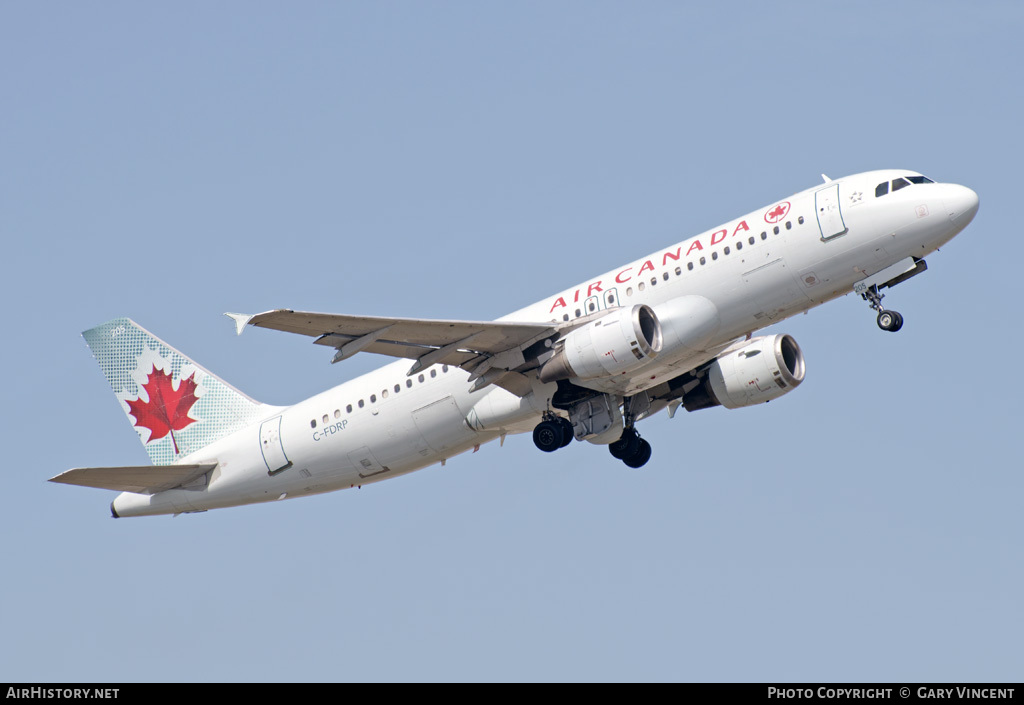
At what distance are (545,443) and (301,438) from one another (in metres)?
7.74

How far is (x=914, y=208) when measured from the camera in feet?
118

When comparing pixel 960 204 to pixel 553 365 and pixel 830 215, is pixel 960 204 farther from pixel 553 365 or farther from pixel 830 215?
pixel 553 365

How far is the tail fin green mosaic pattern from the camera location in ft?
145

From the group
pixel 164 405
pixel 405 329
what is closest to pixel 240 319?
pixel 405 329

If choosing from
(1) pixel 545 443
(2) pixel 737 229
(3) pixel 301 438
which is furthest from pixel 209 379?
(2) pixel 737 229

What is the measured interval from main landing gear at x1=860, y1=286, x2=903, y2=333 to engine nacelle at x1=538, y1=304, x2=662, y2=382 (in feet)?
18.5

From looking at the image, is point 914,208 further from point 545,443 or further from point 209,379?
point 209,379

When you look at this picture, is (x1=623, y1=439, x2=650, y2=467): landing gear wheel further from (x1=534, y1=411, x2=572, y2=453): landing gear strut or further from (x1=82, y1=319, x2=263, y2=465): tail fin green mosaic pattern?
(x1=82, y1=319, x2=263, y2=465): tail fin green mosaic pattern

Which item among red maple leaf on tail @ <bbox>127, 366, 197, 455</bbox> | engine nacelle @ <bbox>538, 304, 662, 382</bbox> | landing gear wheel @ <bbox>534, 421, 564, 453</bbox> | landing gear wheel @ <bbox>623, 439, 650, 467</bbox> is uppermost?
red maple leaf on tail @ <bbox>127, 366, 197, 455</bbox>

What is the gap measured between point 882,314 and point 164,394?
76.9 ft

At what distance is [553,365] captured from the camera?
37.6m

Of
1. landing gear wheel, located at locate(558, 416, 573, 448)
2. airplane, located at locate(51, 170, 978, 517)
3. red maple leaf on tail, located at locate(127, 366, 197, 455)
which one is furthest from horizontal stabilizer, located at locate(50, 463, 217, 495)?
landing gear wheel, located at locate(558, 416, 573, 448)

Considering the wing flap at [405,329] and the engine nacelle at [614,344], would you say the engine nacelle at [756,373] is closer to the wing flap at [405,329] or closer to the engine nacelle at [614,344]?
the engine nacelle at [614,344]

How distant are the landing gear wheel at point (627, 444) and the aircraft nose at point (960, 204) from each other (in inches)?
479
